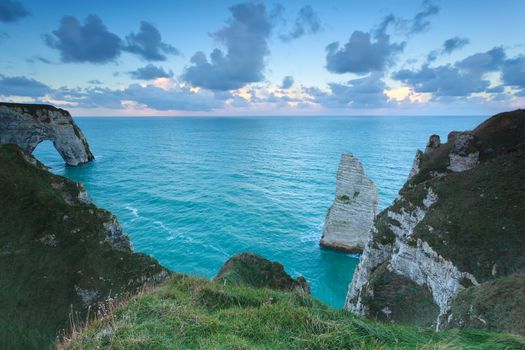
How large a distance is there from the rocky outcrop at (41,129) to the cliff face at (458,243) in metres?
100

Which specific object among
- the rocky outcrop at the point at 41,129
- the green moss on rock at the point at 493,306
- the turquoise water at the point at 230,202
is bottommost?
the turquoise water at the point at 230,202

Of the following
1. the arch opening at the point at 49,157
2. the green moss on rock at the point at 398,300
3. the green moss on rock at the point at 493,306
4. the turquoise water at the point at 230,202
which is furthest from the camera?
the arch opening at the point at 49,157

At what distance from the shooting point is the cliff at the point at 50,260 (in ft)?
71.3

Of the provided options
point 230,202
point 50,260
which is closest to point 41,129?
point 230,202

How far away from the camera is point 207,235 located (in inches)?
1908

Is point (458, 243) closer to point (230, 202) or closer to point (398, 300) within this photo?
point (398, 300)

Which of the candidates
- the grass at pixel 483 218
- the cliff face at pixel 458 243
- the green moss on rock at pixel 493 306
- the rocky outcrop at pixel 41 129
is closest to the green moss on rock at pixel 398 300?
the cliff face at pixel 458 243

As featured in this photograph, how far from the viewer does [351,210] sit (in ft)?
150

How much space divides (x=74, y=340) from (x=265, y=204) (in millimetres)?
54616

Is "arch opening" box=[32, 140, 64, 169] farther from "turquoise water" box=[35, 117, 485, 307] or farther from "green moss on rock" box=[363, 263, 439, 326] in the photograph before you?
"green moss on rock" box=[363, 263, 439, 326]

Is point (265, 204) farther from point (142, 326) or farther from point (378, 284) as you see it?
point (142, 326)

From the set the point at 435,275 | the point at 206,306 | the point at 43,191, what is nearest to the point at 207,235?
the point at 43,191

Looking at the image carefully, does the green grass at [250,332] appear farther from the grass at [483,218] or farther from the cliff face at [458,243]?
the grass at [483,218]

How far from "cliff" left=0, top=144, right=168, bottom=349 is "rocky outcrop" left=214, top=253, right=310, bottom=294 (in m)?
7.12
